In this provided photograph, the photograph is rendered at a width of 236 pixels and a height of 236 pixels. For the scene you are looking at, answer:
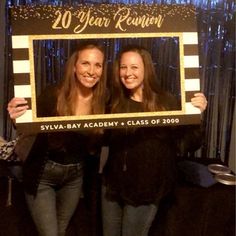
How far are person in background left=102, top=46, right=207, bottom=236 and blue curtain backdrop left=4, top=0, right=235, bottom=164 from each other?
551 millimetres

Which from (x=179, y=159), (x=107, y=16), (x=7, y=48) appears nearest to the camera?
(x=107, y=16)

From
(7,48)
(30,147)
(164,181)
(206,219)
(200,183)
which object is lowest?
(206,219)

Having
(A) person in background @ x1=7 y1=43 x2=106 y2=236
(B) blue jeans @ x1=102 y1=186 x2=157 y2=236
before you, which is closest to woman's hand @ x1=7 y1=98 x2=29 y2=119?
(A) person in background @ x1=7 y1=43 x2=106 y2=236

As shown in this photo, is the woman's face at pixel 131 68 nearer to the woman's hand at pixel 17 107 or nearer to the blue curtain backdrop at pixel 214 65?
the woman's hand at pixel 17 107

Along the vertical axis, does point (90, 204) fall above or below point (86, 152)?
below

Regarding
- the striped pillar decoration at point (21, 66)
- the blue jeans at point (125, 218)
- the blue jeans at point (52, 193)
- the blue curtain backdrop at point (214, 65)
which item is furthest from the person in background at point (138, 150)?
the blue curtain backdrop at point (214, 65)

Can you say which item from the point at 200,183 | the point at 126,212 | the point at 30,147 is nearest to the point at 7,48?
the point at 30,147

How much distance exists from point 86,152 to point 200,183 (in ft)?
1.93

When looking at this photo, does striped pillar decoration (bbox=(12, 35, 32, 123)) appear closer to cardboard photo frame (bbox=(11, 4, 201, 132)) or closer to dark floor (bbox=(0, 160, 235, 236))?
cardboard photo frame (bbox=(11, 4, 201, 132))

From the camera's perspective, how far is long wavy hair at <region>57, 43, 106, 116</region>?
1104mm

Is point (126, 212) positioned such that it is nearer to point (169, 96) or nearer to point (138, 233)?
point (138, 233)

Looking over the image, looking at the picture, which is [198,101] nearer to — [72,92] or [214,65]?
[72,92]

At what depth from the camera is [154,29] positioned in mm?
1122

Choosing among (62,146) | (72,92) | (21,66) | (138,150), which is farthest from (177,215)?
(21,66)
